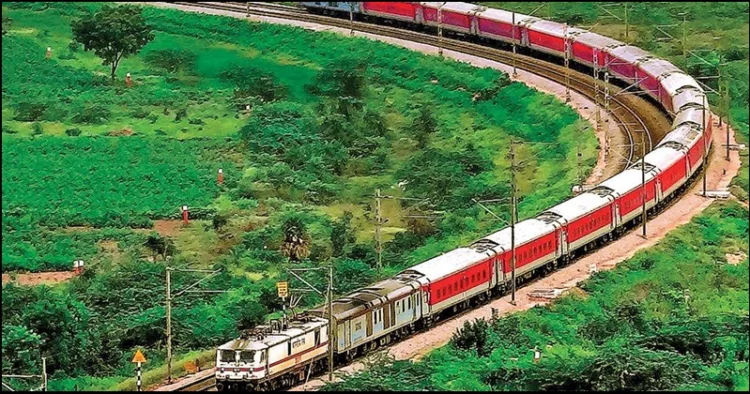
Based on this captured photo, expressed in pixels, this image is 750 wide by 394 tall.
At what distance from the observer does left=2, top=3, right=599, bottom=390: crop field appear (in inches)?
2537

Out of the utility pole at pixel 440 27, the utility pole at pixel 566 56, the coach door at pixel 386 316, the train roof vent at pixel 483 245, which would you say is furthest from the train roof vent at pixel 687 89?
the coach door at pixel 386 316

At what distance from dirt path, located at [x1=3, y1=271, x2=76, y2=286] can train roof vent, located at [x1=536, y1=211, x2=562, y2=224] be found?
2175cm

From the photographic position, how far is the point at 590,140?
89875 millimetres

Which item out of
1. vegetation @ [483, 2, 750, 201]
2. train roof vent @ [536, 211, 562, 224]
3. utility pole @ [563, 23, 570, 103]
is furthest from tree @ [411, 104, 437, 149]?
train roof vent @ [536, 211, 562, 224]

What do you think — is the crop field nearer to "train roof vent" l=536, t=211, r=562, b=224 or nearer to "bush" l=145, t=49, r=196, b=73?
"bush" l=145, t=49, r=196, b=73

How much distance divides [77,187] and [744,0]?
2497 inches

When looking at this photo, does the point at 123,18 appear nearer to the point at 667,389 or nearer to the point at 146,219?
the point at 146,219

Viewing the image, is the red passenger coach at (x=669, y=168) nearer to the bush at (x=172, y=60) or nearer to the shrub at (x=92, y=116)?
the shrub at (x=92, y=116)

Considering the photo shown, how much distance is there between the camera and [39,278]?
7225 cm

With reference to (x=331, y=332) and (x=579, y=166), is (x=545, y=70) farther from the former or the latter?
(x=331, y=332)

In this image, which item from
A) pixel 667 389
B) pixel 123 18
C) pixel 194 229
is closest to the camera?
Answer: pixel 667 389

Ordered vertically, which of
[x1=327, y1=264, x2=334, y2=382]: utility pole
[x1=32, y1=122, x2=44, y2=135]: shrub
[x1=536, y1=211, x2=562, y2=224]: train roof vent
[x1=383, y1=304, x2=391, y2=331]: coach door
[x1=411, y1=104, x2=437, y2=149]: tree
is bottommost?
[x1=411, y1=104, x2=437, y2=149]: tree

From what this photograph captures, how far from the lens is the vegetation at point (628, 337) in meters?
49.2

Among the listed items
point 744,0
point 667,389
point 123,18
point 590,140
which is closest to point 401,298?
point 667,389
